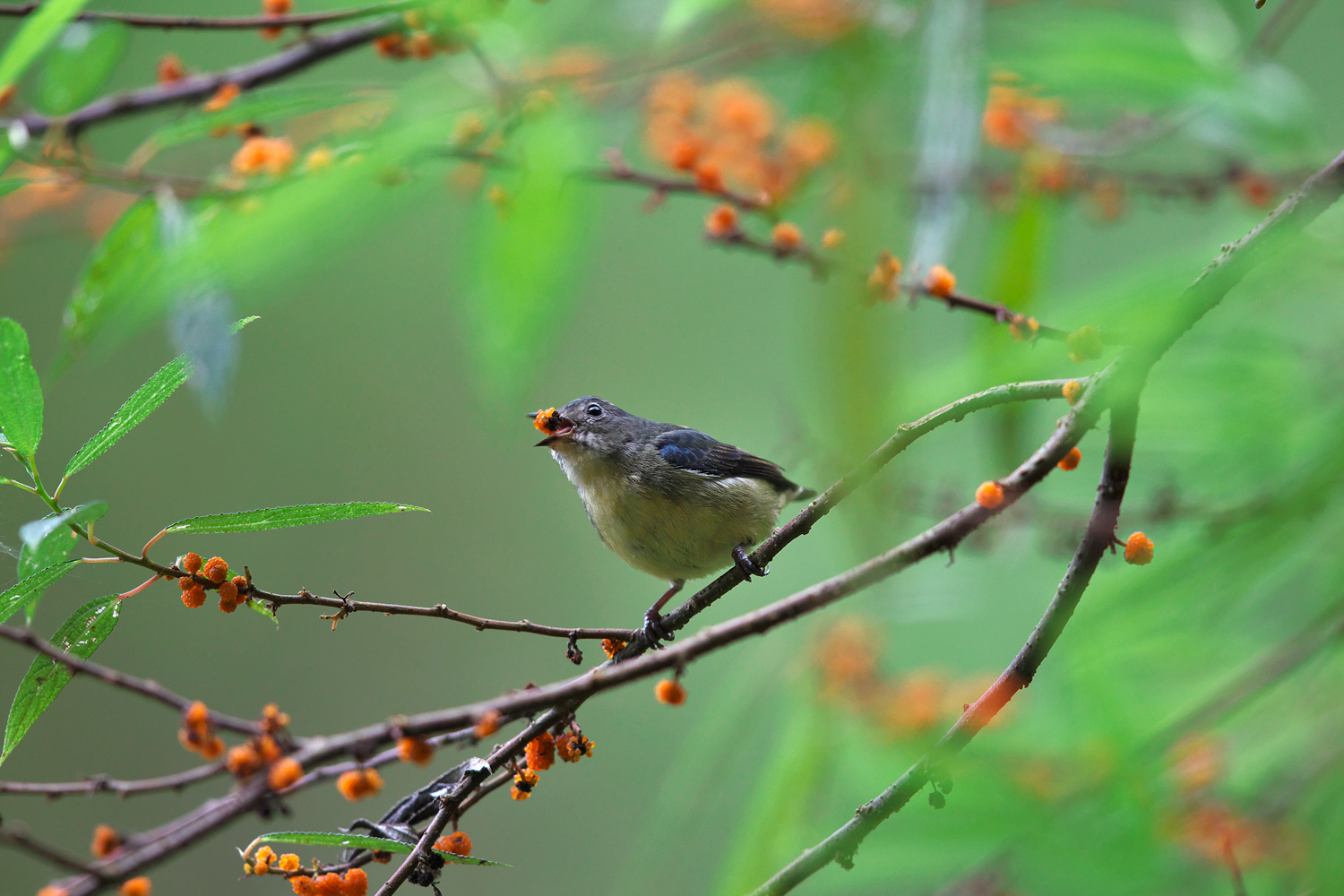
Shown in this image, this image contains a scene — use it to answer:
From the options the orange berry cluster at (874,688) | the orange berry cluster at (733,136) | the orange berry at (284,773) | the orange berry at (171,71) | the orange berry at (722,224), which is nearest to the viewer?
the orange berry at (284,773)

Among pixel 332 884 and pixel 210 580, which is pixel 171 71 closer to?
pixel 210 580

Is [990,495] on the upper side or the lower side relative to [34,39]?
lower

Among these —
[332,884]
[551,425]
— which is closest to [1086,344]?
[332,884]

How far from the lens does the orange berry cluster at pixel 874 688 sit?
Answer: 309 cm

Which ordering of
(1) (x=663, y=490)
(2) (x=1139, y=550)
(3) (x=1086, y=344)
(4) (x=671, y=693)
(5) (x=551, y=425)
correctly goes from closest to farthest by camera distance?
(2) (x=1139, y=550) → (3) (x=1086, y=344) → (4) (x=671, y=693) → (5) (x=551, y=425) → (1) (x=663, y=490)

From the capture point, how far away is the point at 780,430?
2547 millimetres

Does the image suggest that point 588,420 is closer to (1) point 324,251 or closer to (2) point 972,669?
(1) point 324,251

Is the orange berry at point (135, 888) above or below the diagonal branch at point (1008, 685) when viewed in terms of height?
below

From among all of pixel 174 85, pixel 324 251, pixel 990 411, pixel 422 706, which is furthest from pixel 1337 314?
pixel 422 706

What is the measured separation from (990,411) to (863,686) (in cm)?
187

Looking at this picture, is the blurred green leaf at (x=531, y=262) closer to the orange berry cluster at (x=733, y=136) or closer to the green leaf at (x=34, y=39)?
the green leaf at (x=34, y=39)

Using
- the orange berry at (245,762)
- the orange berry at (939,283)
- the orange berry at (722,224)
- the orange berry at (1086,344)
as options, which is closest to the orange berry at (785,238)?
the orange berry at (722,224)

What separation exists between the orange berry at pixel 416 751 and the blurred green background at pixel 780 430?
0.16m

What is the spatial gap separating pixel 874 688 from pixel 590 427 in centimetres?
127
